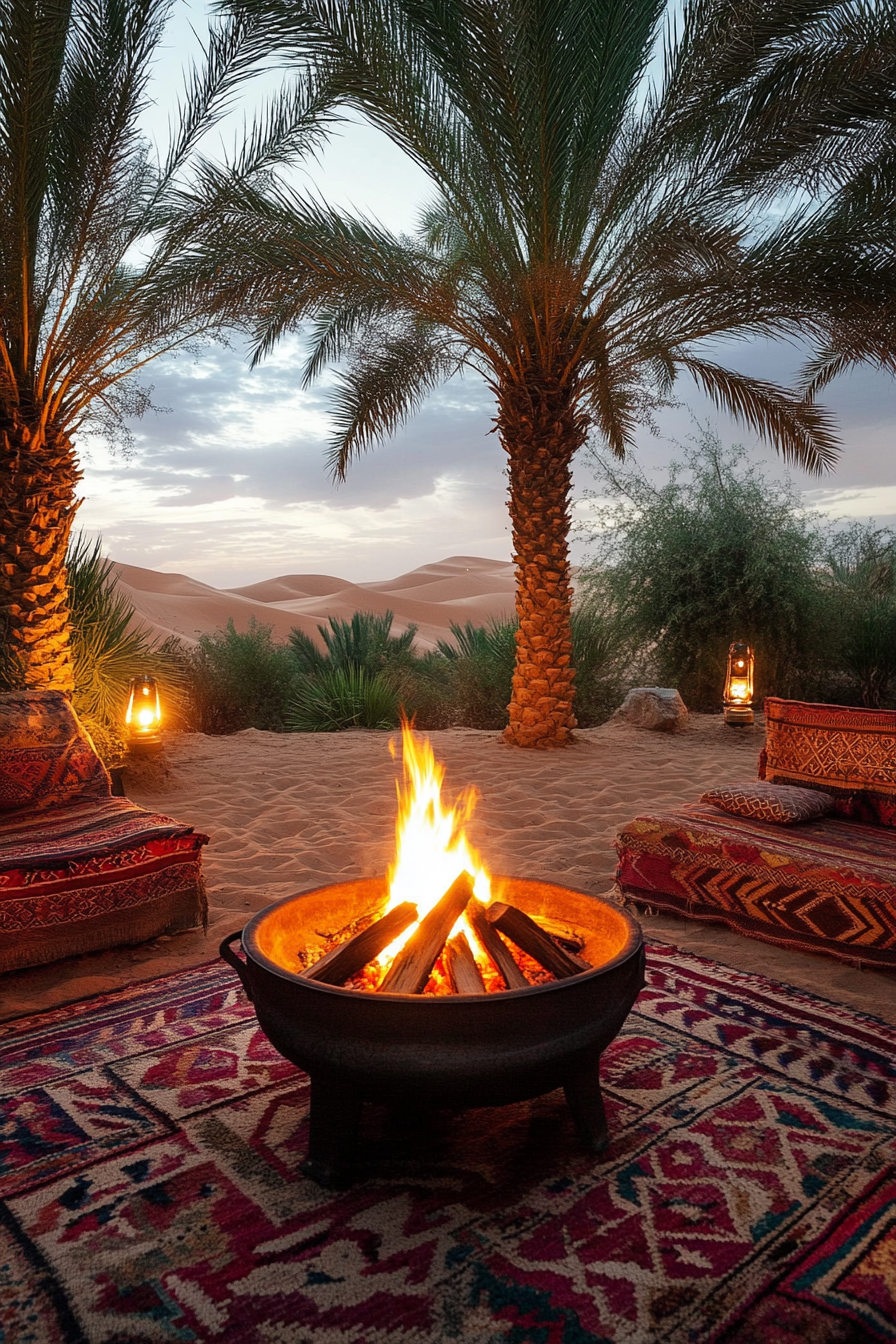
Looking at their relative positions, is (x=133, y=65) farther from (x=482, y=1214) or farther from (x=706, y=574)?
(x=706, y=574)

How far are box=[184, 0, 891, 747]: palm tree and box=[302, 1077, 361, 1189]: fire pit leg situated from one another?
17.6 feet

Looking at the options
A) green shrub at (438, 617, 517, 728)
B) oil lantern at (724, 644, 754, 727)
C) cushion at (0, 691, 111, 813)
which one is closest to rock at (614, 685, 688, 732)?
oil lantern at (724, 644, 754, 727)

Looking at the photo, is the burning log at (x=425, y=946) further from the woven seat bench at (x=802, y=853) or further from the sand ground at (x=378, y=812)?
the woven seat bench at (x=802, y=853)

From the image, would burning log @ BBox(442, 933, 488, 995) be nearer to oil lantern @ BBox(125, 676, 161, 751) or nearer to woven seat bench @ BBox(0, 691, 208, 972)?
woven seat bench @ BBox(0, 691, 208, 972)

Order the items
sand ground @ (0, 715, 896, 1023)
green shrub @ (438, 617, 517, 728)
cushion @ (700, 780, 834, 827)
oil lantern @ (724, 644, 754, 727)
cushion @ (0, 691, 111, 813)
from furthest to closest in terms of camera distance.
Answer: green shrub @ (438, 617, 517, 728) → oil lantern @ (724, 644, 754, 727) → cushion @ (0, 691, 111, 813) → cushion @ (700, 780, 834, 827) → sand ground @ (0, 715, 896, 1023)

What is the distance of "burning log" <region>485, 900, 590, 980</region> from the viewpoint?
2.14 meters

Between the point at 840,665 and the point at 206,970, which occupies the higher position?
the point at 840,665

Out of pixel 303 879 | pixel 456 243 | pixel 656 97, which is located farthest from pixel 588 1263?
pixel 456 243

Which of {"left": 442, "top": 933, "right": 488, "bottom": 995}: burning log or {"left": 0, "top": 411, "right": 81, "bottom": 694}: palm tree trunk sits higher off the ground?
{"left": 0, "top": 411, "right": 81, "bottom": 694}: palm tree trunk

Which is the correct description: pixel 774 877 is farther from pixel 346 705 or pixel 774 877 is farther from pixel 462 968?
pixel 346 705

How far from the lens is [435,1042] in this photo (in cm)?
178

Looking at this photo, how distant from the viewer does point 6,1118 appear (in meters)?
2.21

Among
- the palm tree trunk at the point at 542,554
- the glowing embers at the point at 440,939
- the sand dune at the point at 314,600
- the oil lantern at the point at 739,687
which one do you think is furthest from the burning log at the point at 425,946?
the sand dune at the point at 314,600

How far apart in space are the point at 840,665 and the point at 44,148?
8.95 metres
